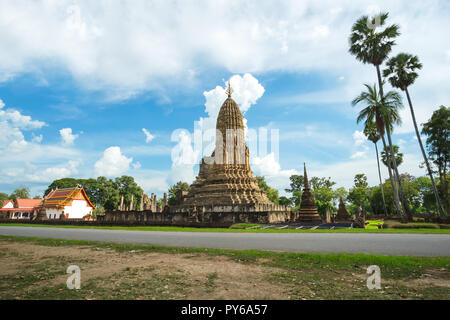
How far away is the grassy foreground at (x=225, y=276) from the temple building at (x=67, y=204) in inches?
1781

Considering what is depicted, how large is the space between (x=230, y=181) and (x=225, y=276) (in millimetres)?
28764

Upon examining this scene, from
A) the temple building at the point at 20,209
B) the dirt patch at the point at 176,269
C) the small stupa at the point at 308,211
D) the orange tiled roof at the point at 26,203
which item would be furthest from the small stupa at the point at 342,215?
the orange tiled roof at the point at 26,203

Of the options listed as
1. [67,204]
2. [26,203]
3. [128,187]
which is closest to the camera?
[67,204]

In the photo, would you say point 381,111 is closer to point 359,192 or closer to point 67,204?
point 359,192

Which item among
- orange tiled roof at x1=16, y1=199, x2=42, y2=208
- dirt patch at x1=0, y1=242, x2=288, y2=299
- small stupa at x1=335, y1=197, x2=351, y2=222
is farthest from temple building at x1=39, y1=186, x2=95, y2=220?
dirt patch at x1=0, y1=242, x2=288, y2=299

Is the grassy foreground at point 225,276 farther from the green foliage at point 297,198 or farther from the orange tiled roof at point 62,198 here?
the green foliage at point 297,198

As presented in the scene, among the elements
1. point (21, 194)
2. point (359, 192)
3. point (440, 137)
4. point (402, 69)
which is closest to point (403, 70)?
point (402, 69)

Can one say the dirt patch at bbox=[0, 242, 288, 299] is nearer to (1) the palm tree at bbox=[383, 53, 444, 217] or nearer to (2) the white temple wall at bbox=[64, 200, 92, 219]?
(1) the palm tree at bbox=[383, 53, 444, 217]

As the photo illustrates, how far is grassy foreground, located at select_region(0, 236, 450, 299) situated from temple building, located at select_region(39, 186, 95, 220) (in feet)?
148

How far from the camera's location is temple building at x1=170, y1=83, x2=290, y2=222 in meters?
28.8

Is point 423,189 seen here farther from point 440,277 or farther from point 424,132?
point 440,277

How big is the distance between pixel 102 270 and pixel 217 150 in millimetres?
33215

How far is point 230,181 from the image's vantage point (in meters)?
34.0
